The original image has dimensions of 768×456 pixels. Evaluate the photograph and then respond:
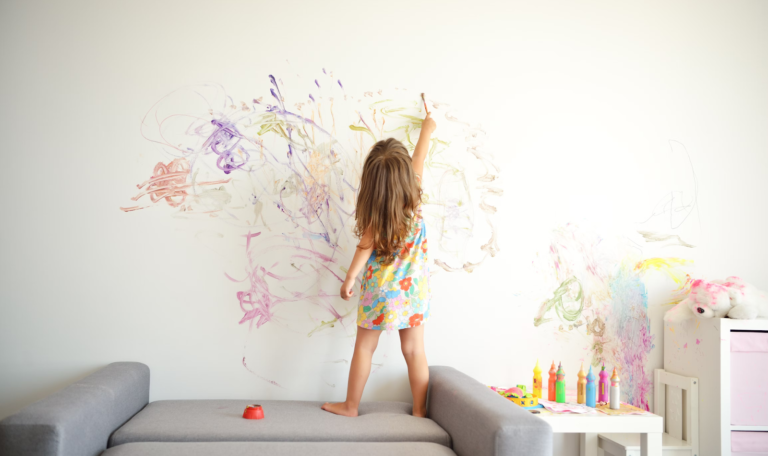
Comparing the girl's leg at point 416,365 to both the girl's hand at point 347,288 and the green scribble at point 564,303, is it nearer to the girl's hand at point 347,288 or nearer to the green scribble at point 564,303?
the girl's hand at point 347,288

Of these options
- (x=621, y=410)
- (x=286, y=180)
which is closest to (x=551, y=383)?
(x=621, y=410)

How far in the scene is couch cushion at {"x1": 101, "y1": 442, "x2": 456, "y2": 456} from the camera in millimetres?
1732

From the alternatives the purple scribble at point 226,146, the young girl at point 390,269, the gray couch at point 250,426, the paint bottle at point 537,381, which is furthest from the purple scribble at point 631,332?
the purple scribble at point 226,146

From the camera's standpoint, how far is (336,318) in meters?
2.55

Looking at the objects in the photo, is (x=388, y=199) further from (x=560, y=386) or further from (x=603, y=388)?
→ (x=603, y=388)

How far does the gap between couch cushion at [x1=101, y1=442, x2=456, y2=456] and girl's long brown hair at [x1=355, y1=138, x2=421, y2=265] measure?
30.6 inches

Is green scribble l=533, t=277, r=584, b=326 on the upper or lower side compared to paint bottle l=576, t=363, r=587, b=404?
upper

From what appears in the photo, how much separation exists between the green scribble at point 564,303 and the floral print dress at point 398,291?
70cm

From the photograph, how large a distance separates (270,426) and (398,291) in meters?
0.73

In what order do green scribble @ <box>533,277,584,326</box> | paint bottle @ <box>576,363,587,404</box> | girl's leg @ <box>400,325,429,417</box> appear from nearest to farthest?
1. girl's leg @ <box>400,325,429,417</box>
2. paint bottle @ <box>576,363,587,404</box>
3. green scribble @ <box>533,277,584,326</box>

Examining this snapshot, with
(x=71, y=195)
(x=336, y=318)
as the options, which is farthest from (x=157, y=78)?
(x=336, y=318)

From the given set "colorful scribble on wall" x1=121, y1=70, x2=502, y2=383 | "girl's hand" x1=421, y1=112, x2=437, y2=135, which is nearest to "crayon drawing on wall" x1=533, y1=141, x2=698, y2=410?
"colorful scribble on wall" x1=121, y1=70, x2=502, y2=383

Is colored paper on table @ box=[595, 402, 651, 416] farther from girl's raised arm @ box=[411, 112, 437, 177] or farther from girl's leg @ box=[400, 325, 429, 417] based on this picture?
girl's raised arm @ box=[411, 112, 437, 177]

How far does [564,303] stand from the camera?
2682 mm
